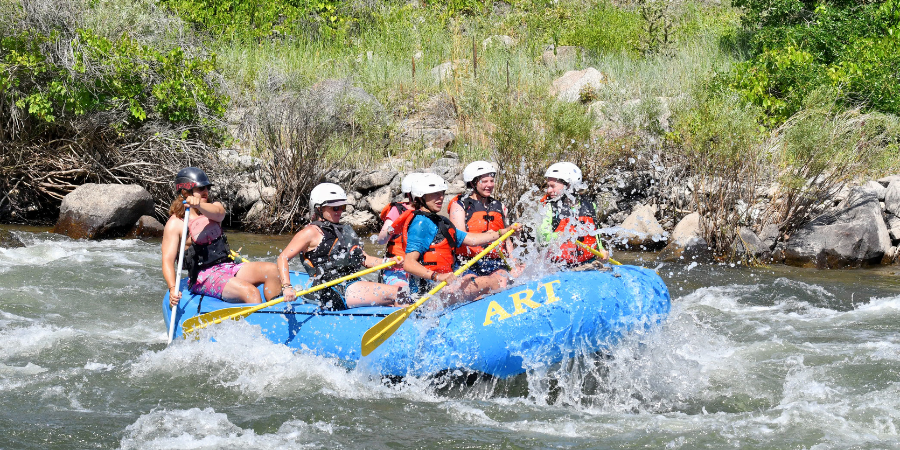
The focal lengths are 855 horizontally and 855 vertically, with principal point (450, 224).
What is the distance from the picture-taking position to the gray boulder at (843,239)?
10.4m

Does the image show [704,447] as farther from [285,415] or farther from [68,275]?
[68,275]

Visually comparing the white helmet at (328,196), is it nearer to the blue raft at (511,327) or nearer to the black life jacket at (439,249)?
the black life jacket at (439,249)

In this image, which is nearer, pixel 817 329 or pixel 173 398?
pixel 173 398

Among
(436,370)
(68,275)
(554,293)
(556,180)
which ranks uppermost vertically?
(556,180)

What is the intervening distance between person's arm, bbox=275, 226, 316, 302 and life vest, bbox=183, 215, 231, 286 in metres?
1.00

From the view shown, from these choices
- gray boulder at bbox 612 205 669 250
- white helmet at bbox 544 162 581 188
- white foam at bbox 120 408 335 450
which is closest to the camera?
white foam at bbox 120 408 335 450

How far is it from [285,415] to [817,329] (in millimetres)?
4844

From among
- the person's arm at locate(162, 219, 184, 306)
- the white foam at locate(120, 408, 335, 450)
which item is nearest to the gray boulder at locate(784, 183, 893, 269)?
the white foam at locate(120, 408, 335, 450)

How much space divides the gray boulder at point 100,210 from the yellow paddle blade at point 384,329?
7.64 metres

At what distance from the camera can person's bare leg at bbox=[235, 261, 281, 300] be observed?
6.72 metres

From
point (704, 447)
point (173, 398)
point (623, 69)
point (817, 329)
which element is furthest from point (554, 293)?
point (623, 69)

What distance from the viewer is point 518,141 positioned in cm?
1171

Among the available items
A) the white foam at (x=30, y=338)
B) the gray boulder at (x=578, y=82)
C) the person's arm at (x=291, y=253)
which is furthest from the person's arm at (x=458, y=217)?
the gray boulder at (x=578, y=82)

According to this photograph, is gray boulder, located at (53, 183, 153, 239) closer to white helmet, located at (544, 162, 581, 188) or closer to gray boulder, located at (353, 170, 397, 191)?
gray boulder, located at (353, 170, 397, 191)
